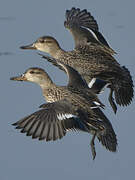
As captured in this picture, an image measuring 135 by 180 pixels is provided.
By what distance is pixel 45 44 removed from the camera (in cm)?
1059

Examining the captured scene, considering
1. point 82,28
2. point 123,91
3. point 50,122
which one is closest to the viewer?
point 50,122

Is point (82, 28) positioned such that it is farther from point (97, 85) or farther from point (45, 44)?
point (97, 85)

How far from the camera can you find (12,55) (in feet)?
35.8

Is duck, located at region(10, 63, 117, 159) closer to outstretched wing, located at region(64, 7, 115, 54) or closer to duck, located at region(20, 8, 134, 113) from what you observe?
duck, located at region(20, 8, 134, 113)

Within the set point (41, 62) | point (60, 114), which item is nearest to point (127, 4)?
point (41, 62)

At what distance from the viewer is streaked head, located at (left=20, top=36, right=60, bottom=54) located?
416 inches

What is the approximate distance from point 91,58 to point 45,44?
97 centimetres

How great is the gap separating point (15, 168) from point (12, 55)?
2989 millimetres

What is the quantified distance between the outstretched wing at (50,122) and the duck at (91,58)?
958 mm

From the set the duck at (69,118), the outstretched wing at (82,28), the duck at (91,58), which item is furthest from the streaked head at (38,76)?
the outstretched wing at (82,28)

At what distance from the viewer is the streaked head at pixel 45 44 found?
1055 cm

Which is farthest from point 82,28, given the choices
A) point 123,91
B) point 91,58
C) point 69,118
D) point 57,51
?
point 69,118

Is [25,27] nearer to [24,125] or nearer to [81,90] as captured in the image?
[81,90]

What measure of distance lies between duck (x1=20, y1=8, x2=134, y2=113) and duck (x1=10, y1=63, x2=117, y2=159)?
55cm
